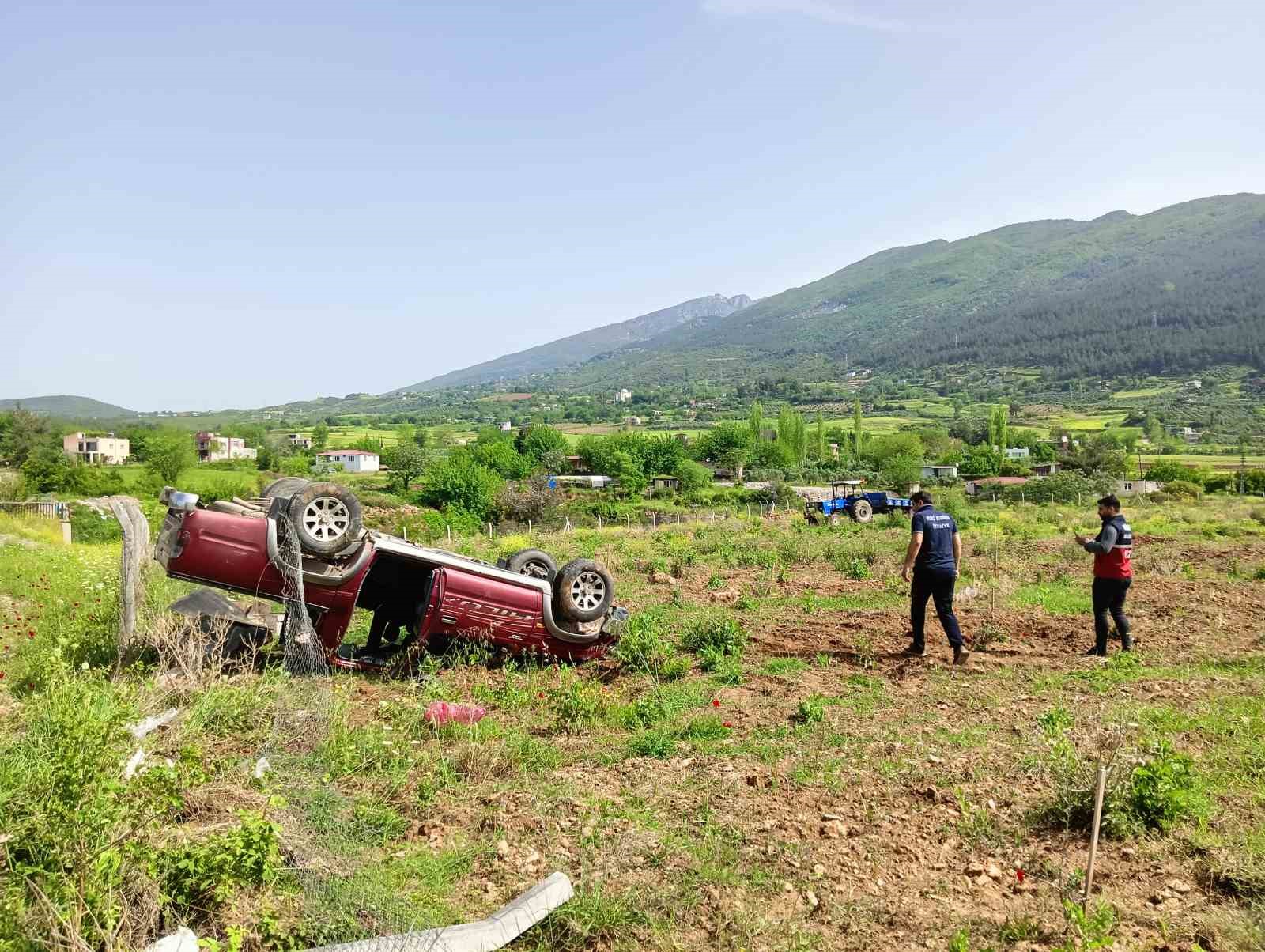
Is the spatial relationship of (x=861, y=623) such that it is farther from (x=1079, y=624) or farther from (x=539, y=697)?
(x=539, y=697)

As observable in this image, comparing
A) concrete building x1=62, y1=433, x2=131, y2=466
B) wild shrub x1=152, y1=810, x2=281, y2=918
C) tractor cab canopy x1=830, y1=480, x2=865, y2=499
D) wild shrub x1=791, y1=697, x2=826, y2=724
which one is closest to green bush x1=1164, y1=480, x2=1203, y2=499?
tractor cab canopy x1=830, y1=480, x2=865, y2=499

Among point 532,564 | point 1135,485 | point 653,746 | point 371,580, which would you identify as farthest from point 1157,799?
point 1135,485

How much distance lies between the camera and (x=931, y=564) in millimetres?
8898

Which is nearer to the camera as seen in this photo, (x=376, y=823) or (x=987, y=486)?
(x=376, y=823)

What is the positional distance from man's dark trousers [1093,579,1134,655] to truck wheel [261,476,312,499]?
810 centimetres

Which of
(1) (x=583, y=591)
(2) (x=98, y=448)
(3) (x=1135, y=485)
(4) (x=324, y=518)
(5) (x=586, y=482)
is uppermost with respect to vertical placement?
(2) (x=98, y=448)

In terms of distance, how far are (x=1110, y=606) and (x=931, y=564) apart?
1.93 metres

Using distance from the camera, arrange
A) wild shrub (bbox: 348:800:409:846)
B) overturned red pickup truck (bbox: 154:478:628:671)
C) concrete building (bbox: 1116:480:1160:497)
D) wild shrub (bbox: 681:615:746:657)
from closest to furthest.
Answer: wild shrub (bbox: 348:800:409:846) → overturned red pickup truck (bbox: 154:478:628:671) → wild shrub (bbox: 681:615:746:657) → concrete building (bbox: 1116:480:1160:497)

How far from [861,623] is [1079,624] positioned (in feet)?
8.55

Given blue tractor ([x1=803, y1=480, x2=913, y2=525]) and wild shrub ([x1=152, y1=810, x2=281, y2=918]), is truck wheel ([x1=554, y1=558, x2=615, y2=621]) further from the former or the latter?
blue tractor ([x1=803, y1=480, x2=913, y2=525])

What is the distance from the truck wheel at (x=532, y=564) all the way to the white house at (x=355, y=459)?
101m

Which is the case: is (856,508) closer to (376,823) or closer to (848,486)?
(848,486)

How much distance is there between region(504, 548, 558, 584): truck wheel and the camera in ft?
34.2

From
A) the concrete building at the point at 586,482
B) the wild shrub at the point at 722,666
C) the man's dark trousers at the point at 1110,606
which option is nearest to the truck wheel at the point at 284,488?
the wild shrub at the point at 722,666
